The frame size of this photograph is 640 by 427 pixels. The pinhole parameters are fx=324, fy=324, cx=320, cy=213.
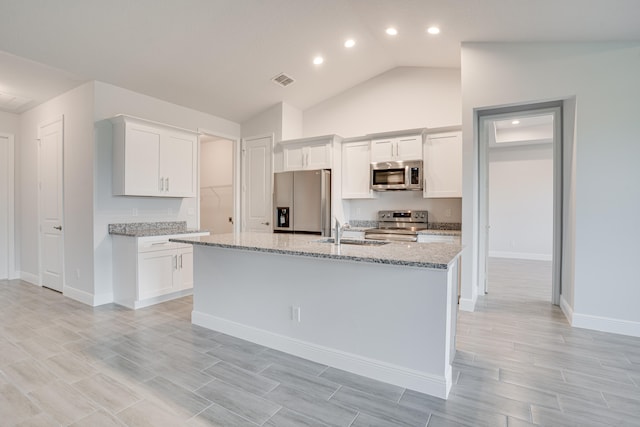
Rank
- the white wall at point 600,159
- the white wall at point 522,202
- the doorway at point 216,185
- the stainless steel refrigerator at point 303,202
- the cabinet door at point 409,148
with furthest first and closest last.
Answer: the white wall at point 522,202, the doorway at point 216,185, the stainless steel refrigerator at point 303,202, the cabinet door at point 409,148, the white wall at point 600,159

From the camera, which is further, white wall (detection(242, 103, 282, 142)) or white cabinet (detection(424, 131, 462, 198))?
white wall (detection(242, 103, 282, 142))

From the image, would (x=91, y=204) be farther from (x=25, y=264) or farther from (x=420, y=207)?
(x=420, y=207)

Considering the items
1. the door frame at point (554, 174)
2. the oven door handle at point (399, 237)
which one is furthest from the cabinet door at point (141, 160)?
the door frame at point (554, 174)

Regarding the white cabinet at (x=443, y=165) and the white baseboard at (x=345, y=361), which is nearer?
the white baseboard at (x=345, y=361)

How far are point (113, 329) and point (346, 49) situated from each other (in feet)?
13.8

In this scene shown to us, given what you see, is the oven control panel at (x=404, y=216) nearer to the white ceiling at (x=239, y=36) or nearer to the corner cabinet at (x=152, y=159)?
the white ceiling at (x=239, y=36)

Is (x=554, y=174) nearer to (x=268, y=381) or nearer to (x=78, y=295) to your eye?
(x=268, y=381)

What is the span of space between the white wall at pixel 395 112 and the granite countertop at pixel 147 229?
2.59m

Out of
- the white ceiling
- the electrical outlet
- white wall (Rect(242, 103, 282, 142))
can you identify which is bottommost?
the electrical outlet

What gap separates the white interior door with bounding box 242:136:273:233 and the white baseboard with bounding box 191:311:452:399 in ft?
8.32

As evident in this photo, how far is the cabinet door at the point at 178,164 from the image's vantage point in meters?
4.30

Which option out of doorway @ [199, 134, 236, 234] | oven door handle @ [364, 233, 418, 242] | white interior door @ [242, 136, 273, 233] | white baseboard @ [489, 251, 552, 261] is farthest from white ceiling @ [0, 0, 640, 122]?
white baseboard @ [489, 251, 552, 261]

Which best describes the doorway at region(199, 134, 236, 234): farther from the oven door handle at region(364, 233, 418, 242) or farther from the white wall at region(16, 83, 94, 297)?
the oven door handle at region(364, 233, 418, 242)

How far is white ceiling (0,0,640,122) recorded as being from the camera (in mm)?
2891
